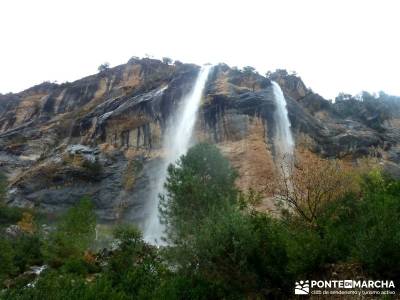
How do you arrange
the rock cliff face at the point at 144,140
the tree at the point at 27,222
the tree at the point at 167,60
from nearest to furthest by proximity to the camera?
the tree at the point at 27,222
the rock cliff face at the point at 144,140
the tree at the point at 167,60

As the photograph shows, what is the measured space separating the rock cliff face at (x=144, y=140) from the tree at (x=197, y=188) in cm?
1218

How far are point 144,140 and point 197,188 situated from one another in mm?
25918

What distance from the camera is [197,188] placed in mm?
20250

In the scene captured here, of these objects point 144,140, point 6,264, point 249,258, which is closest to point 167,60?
point 144,140

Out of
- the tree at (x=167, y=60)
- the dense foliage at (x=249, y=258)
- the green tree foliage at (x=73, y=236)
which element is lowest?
the dense foliage at (x=249, y=258)

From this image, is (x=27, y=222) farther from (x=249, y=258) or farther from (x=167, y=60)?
(x=167, y=60)

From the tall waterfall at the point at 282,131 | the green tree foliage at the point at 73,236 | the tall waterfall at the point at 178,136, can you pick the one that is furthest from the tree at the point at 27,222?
the tall waterfall at the point at 282,131

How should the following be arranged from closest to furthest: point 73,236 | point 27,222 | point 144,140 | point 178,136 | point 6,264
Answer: point 6,264 → point 73,236 → point 27,222 → point 178,136 → point 144,140

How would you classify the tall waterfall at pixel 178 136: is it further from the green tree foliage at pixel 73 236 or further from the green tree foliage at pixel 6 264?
the green tree foliage at pixel 6 264

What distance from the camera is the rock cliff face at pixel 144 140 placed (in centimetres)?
4044

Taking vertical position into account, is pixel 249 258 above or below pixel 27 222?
below

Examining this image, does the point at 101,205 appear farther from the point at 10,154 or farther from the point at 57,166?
the point at 10,154

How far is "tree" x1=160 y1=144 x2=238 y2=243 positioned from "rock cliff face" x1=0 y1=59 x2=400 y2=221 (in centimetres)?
1218

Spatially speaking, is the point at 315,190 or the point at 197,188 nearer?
the point at 315,190
